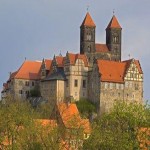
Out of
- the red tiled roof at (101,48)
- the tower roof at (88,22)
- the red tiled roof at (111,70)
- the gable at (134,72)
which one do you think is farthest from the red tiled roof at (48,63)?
the gable at (134,72)

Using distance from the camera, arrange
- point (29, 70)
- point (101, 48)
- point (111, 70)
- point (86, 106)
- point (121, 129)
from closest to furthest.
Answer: point (121, 129)
point (86, 106)
point (111, 70)
point (101, 48)
point (29, 70)

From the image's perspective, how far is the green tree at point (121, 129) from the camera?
5491 centimetres

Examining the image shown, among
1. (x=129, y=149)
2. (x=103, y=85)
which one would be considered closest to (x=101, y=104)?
(x=103, y=85)

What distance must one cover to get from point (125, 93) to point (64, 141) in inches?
2560

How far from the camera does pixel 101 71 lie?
124 metres

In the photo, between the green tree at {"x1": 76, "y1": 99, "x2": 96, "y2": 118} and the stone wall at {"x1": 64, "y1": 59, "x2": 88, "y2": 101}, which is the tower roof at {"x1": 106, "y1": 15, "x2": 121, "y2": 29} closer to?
the stone wall at {"x1": 64, "y1": 59, "x2": 88, "y2": 101}

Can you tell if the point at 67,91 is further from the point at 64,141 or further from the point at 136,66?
the point at 64,141

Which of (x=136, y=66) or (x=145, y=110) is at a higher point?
(x=136, y=66)

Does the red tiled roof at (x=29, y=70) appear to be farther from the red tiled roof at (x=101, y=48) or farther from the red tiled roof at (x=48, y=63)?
the red tiled roof at (x=101, y=48)

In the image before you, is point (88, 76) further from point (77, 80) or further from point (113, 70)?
point (113, 70)

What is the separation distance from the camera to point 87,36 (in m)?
134

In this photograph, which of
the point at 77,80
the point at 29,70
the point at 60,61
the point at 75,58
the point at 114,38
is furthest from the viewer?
the point at 29,70

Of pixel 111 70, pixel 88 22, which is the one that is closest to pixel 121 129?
pixel 111 70

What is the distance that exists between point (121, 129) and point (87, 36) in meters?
78.6
